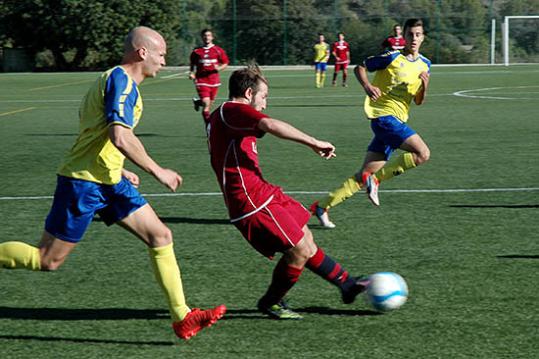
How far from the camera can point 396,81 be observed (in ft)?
31.6

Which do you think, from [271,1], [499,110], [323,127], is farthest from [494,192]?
[271,1]

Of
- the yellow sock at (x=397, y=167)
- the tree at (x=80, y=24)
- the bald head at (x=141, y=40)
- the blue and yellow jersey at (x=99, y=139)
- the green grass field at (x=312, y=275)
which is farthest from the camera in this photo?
the tree at (x=80, y=24)

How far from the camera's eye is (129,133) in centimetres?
525

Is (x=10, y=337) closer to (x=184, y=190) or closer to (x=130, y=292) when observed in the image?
(x=130, y=292)

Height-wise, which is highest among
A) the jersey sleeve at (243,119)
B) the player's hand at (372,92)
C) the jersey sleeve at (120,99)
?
the jersey sleeve at (120,99)

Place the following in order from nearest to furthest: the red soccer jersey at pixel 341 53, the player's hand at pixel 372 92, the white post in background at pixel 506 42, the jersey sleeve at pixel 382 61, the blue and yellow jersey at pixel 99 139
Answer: the blue and yellow jersey at pixel 99 139 < the player's hand at pixel 372 92 < the jersey sleeve at pixel 382 61 < the red soccer jersey at pixel 341 53 < the white post in background at pixel 506 42

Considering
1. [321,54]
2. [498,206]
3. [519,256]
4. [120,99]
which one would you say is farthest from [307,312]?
[321,54]

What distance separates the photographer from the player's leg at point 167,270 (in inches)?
220

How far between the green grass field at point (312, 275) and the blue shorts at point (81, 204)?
2.17 ft

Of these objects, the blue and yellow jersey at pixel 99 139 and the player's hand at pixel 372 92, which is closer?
the blue and yellow jersey at pixel 99 139

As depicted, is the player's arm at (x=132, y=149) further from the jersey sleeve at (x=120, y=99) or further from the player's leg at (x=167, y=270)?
the player's leg at (x=167, y=270)

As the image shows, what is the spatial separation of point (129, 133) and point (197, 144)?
38.8 ft

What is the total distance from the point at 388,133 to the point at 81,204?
4380 mm

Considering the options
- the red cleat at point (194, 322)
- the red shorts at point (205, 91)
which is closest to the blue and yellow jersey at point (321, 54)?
the red shorts at point (205, 91)
